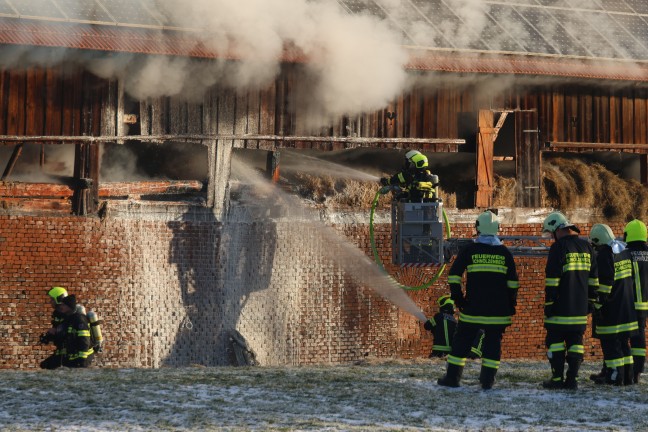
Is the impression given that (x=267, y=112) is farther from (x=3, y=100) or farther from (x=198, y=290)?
(x=3, y=100)

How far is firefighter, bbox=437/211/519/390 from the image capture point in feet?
34.4

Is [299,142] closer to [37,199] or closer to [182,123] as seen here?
[182,123]

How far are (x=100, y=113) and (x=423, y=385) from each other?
7.90 meters

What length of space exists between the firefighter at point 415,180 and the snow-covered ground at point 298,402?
3.52 metres

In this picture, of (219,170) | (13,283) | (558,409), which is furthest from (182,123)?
(558,409)

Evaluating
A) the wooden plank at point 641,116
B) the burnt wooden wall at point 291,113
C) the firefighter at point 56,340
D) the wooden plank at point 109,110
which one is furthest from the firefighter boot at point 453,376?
the wooden plank at point 641,116

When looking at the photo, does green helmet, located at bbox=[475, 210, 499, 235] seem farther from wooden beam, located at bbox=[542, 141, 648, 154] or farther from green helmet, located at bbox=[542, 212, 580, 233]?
wooden beam, located at bbox=[542, 141, 648, 154]

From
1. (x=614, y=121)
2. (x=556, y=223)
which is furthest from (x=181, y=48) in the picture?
(x=614, y=121)

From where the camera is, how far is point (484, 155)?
→ 1909 cm

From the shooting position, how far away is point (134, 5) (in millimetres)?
16594

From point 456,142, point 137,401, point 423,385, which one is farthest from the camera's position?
point 456,142

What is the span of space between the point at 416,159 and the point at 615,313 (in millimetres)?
3955

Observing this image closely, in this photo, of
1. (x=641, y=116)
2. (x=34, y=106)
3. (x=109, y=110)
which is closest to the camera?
(x=34, y=106)

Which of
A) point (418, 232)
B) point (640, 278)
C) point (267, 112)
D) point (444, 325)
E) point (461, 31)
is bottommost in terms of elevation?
point (444, 325)
